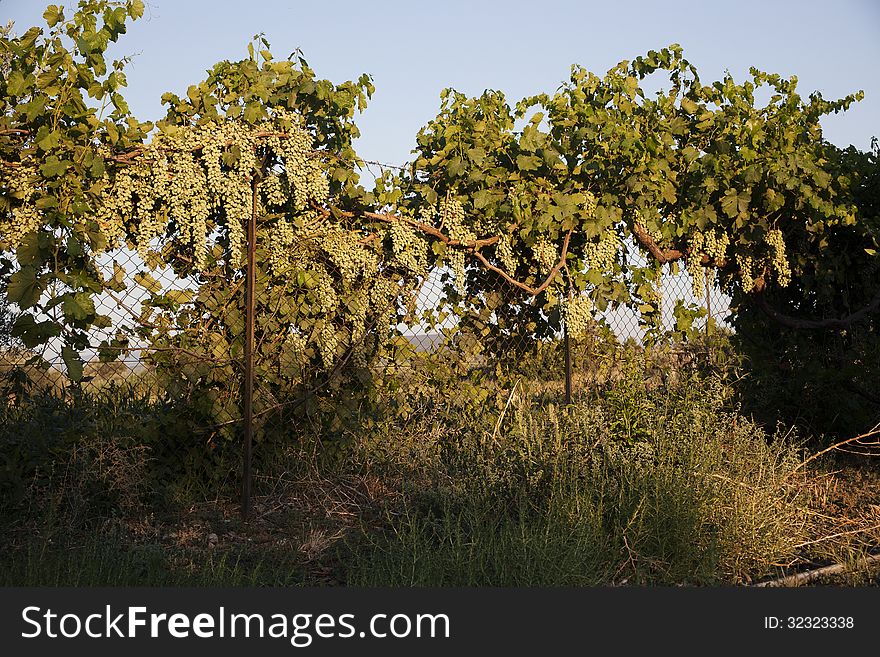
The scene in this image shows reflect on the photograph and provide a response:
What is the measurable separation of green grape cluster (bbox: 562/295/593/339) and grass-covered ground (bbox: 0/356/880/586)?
526 millimetres

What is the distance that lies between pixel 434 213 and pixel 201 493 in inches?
91.5

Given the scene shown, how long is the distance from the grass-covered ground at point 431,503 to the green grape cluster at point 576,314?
526 millimetres

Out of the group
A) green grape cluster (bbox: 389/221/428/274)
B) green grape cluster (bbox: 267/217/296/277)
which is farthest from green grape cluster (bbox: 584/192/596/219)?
green grape cluster (bbox: 267/217/296/277)

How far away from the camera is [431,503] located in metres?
4.84

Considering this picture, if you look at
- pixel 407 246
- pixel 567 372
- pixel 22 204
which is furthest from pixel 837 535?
pixel 22 204

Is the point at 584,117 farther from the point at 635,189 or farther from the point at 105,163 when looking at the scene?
the point at 105,163

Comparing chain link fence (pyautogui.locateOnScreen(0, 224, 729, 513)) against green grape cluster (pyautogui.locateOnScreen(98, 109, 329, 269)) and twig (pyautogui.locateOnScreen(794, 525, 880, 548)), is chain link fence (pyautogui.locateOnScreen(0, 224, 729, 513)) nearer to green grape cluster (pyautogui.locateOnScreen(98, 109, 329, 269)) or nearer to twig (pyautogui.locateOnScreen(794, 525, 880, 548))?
green grape cluster (pyautogui.locateOnScreen(98, 109, 329, 269))

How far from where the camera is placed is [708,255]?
6617 mm

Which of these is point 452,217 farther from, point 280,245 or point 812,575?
point 812,575

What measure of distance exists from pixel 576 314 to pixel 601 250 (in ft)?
1.58

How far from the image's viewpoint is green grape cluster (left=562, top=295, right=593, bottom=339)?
19.5 ft

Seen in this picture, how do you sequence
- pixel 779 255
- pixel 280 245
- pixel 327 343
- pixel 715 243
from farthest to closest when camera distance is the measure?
pixel 779 255 < pixel 715 243 < pixel 327 343 < pixel 280 245

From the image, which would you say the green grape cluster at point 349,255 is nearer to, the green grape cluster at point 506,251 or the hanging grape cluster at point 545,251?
the green grape cluster at point 506,251

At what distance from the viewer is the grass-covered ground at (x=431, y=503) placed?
4.15 meters
